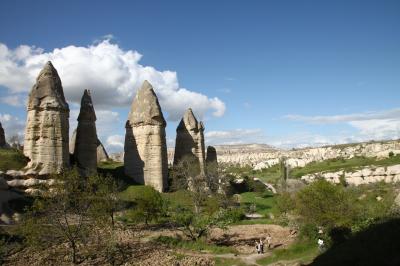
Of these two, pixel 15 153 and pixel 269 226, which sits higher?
pixel 15 153

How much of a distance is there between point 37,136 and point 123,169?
36.9 ft

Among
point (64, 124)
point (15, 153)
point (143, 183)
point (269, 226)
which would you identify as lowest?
point (269, 226)

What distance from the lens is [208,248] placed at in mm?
22000

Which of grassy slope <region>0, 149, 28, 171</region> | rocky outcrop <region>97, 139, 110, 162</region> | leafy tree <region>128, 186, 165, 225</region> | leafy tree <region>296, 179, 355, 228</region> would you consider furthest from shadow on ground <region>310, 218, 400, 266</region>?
rocky outcrop <region>97, 139, 110, 162</region>

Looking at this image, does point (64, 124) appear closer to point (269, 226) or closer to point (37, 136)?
point (37, 136)

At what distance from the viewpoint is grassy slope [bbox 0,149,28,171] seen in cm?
3109

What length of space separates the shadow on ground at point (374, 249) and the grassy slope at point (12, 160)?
2481 cm

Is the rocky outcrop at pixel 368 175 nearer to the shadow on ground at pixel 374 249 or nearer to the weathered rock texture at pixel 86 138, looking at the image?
the weathered rock texture at pixel 86 138

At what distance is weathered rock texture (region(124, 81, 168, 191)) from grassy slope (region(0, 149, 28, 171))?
1087 cm

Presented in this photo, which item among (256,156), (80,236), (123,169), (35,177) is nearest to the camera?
(80,236)

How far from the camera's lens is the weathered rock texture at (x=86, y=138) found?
1467 inches

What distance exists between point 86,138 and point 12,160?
24.7ft

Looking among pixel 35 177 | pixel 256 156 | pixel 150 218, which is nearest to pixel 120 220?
pixel 150 218

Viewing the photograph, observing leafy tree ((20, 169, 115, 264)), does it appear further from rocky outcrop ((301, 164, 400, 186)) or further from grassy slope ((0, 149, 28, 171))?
rocky outcrop ((301, 164, 400, 186))
